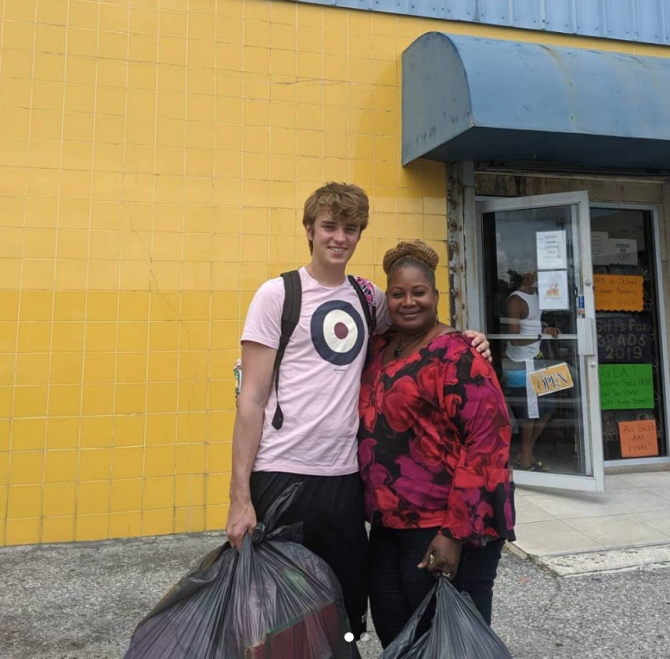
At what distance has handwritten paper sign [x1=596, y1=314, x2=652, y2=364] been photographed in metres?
5.64

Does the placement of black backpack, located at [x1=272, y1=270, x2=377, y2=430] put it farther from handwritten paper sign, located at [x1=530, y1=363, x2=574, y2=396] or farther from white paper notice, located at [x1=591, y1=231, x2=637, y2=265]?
white paper notice, located at [x1=591, y1=231, x2=637, y2=265]

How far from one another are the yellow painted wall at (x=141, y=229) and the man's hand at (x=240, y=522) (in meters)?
2.46

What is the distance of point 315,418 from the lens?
1776 mm

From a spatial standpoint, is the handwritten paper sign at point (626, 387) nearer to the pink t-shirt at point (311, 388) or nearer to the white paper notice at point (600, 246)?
the white paper notice at point (600, 246)

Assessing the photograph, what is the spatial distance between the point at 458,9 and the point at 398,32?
1.95 ft

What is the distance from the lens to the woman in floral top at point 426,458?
1.59 meters

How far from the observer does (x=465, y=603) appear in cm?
154

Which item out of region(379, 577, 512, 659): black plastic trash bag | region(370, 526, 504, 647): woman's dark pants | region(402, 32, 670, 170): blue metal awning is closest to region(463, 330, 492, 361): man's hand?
region(370, 526, 504, 647): woman's dark pants

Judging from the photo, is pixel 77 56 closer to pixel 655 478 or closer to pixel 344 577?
pixel 344 577

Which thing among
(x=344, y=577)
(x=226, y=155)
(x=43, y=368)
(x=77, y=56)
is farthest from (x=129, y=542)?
(x=77, y=56)

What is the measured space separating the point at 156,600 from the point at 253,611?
6.39ft

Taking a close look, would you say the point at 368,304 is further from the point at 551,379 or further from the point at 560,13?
the point at 560,13

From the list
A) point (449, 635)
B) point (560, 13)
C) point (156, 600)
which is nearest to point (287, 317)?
point (449, 635)

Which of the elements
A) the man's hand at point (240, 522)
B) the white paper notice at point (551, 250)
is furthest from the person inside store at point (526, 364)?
the man's hand at point (240, 522)
